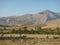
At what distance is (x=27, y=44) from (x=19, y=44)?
3.30 ft

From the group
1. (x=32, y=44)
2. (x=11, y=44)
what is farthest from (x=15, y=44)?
(x=32, y=44)

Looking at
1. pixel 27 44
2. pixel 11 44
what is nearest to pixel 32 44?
pixel 27 44

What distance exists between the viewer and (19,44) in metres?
25.6

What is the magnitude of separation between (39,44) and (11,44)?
3556 millimetres

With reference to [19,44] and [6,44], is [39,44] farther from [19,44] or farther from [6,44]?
[6,44]

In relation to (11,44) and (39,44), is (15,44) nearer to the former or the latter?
(11,44)

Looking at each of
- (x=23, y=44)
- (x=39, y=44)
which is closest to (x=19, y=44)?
(x=23, y=44)

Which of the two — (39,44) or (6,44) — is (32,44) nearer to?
(39,44)

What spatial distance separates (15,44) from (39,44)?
10.0ft

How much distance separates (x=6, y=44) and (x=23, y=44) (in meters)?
2.14

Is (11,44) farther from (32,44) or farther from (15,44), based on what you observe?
(32,44)

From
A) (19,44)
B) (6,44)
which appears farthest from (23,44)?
(6,44)

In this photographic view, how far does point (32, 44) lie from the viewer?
2562 centimetres

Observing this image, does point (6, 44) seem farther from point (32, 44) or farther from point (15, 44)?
point (32, 44)
